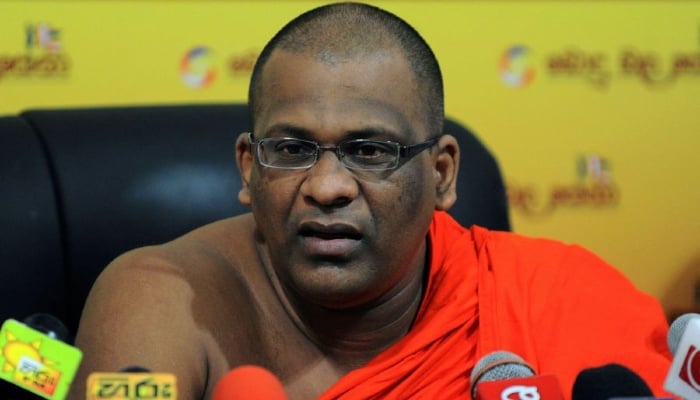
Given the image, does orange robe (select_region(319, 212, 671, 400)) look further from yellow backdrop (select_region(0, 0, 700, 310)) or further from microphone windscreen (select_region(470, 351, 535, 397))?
yellow backdrop (select_region(0, 0, 700, 310))

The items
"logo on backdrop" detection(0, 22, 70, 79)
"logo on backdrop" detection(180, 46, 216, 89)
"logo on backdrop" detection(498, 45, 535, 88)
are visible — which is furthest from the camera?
"logo on backdrop" detection(498, 45, 535, 88)

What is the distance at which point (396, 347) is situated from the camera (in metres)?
1.86

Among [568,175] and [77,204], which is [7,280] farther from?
[568,175]

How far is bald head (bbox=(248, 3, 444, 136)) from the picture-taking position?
1.72m

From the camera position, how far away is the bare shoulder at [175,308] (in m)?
1.57

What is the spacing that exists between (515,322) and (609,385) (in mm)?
734

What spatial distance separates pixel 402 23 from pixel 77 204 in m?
0.74

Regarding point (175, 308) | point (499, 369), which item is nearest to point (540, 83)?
point (175, 308)

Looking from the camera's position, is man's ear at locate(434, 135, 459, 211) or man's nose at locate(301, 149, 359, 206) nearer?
man's nose at locate(301, 149, 359, 206)

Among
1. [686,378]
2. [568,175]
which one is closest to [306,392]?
[686,378]

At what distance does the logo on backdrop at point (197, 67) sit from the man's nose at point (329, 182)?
1.31 metres

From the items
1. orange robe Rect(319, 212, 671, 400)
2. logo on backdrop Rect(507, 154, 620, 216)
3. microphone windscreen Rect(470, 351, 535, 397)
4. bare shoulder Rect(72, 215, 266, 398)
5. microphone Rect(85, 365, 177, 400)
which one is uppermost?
microphone Rect(85, 365, 177, 400)

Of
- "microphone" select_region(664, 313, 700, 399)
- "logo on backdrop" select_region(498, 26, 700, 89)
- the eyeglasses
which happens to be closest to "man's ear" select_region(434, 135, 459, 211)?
the eyeglasses

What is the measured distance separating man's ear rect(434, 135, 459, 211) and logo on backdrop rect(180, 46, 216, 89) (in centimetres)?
115
